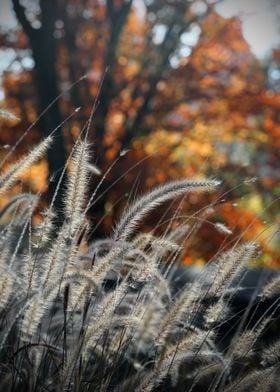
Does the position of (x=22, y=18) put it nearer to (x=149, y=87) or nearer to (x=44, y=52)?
(x=44, y=52)

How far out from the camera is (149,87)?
8.83 meters

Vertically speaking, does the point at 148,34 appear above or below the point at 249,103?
above

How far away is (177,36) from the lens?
29.4 ft

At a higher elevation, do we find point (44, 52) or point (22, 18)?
point (22, 18)

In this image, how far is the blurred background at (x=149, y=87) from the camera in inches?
331

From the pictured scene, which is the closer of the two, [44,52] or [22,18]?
[22,18]

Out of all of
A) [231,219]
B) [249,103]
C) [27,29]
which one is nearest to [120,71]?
[27,29]

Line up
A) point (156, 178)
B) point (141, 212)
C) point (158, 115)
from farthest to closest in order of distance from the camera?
1. point (158, 115)
2. point (156, 178)
3. point (141, 212)

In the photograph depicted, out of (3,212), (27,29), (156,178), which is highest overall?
(3,212)

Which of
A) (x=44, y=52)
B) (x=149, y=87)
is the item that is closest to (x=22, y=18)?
(x=44, y=52)

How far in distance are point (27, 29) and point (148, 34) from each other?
197 centimetres

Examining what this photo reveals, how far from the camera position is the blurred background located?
8.41 metres

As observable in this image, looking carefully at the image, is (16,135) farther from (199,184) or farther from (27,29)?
(199,184)

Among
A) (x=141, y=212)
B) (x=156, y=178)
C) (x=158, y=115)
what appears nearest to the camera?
(x=141, y=212)
